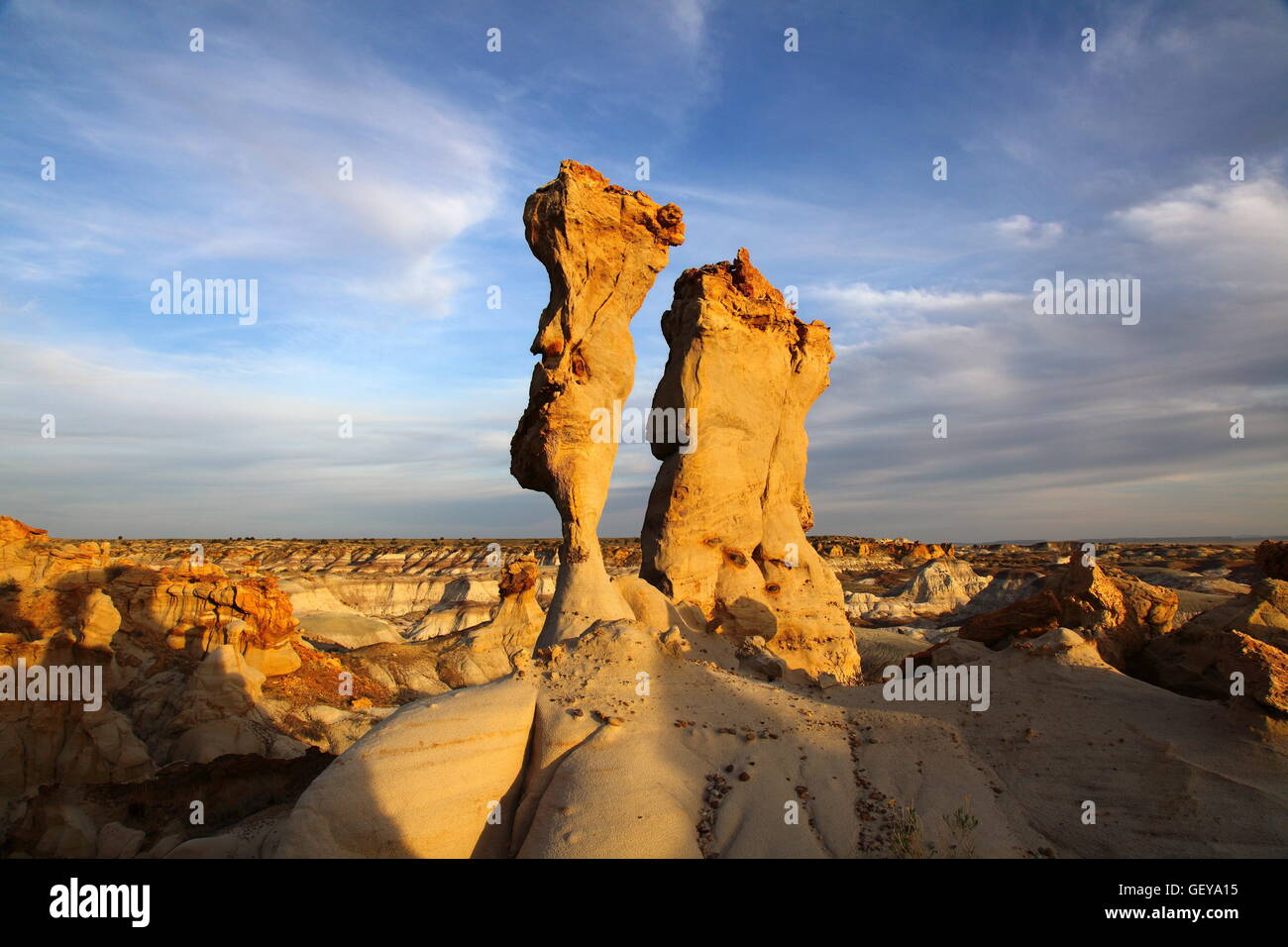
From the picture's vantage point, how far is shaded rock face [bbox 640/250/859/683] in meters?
13.8

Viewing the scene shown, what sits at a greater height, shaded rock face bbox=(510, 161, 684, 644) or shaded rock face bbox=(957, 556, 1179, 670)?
shaded rock face bbox=(510, 161, 684, 644)

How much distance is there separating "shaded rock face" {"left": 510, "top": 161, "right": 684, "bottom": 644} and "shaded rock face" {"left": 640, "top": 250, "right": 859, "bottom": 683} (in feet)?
7.81

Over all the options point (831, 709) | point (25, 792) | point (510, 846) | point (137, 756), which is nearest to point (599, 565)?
point (831, 709)

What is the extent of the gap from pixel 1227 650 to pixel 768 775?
205 inches

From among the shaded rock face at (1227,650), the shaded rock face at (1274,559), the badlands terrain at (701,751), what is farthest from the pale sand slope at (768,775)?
the shaded rock face at (1274,559)

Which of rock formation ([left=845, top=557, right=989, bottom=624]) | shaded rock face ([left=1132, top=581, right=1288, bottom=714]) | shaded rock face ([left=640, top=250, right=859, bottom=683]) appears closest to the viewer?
shaded rock face ([left=1132, top=581, right=1288, bottom=714])

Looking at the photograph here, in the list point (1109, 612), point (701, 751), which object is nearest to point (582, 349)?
point (701, 751)

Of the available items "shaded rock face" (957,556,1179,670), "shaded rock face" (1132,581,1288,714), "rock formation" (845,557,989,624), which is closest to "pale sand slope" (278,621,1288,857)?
"shaded rock face" (1132,581,1288,714)

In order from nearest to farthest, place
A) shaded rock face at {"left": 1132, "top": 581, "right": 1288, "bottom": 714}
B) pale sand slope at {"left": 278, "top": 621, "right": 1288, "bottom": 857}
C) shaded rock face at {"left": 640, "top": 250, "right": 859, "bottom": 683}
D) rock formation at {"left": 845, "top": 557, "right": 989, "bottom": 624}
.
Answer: pale sand slope at {"left": 278, "top": 621, "right": 1288, "bottom": 857}
shaded rock face at {"left": 1132, "top": 581, "right": 1288, "bottom": 714}
shaded rock face at {"left": 640, "top": 250, "right": 859, "bottom": 683}
rock formation at {"left": 845, "top": 557, "right": 989, "bottom": 624}

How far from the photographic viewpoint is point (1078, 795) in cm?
623

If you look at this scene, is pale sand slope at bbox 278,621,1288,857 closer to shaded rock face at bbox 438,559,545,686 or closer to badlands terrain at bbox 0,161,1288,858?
badlands terrain at bbox 0,161,1288,858

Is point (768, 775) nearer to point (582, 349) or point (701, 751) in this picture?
point (701, 751)
